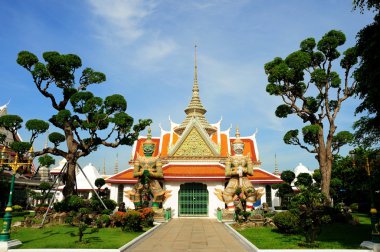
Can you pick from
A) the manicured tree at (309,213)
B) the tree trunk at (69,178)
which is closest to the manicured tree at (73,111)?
the tree trunk at (69,178)

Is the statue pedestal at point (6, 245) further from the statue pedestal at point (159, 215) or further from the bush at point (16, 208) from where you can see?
the bush at point (16, 208)

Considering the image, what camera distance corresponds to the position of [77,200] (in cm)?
1828

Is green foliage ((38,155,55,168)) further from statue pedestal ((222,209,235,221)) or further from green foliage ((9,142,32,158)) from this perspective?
statue pedestal ((222,209,235,221))

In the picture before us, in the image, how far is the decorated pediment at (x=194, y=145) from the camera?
2736 centimetres

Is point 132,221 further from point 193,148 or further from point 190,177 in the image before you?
point 193,148

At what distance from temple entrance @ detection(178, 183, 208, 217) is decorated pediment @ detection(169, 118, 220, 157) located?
336cm

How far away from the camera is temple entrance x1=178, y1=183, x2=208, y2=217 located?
2420 cm

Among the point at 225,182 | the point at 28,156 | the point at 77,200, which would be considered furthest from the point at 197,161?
the point at 28,156

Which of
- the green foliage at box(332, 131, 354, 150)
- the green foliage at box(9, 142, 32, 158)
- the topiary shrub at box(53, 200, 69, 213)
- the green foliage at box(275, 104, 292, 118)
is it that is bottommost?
the topiary shrub at box(53, 200, 69, 213)

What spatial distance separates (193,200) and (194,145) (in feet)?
16.9

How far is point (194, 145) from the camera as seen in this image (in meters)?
27.7

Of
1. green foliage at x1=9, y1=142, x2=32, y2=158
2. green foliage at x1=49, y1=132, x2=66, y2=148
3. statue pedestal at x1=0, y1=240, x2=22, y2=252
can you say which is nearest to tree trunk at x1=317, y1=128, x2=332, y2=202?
green foliage at x1=49, y1=132, x2=66, y2=148

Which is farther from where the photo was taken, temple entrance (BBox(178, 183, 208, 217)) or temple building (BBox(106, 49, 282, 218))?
temple entrance (BBox(178, 183, 208, 217))

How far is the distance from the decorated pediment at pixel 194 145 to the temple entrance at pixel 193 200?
11.0 ft
